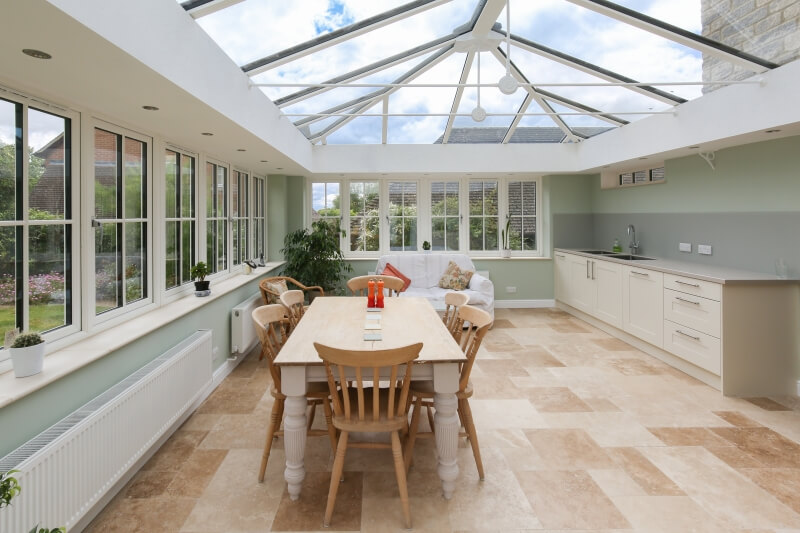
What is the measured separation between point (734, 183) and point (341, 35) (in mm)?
4095

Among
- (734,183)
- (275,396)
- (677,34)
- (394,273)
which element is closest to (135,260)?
(275,396)

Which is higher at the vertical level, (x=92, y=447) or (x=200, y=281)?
(x=200, y=281)

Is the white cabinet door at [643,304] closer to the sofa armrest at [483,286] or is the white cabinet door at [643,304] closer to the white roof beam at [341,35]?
the sofa armrest at [483,286]

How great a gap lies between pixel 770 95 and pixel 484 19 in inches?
90.6

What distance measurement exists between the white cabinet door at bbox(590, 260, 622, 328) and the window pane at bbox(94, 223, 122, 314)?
5.17 meters

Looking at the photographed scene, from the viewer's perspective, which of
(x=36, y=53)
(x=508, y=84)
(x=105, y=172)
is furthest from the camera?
(x=508, y=84)

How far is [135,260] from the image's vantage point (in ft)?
10.7

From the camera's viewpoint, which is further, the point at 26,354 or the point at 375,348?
the point at 375,348

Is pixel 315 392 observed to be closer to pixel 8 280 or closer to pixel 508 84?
pixel 8 280

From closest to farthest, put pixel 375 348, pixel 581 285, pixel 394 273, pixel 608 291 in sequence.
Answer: pixel 375 348 < pixel 608 291 < pixel 581 285 < pixel 394 273

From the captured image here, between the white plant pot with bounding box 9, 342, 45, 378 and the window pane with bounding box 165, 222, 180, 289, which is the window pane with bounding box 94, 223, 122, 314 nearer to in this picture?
the window pane with bounding box 165, 222, 180, 289

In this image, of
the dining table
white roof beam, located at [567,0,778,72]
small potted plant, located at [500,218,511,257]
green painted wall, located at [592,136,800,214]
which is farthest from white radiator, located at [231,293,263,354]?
green painted wall, located at [592,136,800,214]

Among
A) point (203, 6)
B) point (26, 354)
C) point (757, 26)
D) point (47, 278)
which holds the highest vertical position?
point (757, 26)

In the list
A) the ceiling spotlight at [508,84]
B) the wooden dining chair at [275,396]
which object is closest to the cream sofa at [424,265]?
the ceiling spotlight at [508,84]
